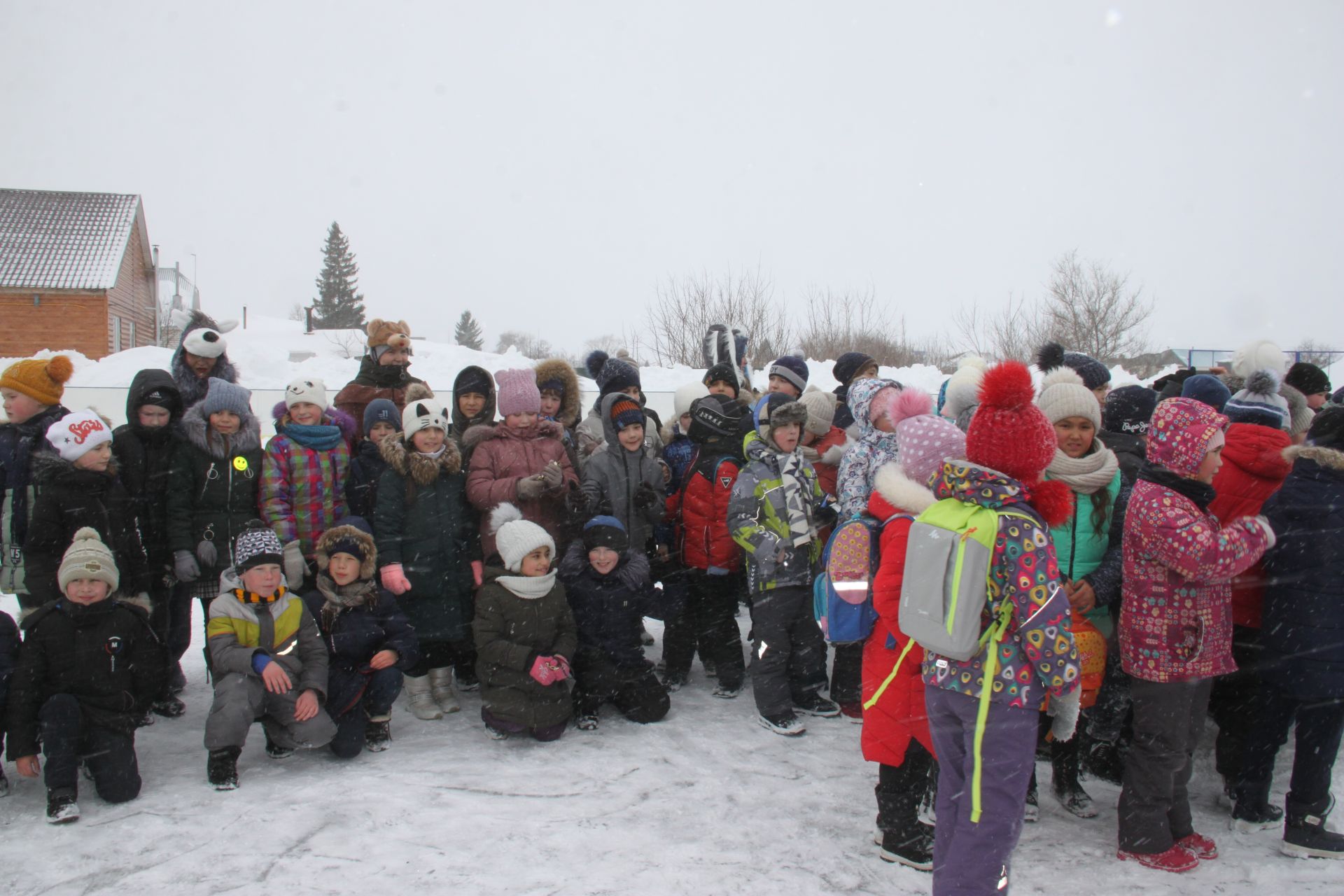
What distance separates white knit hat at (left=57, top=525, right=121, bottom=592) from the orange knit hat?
3.25 ft

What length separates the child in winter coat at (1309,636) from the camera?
11.6 feet

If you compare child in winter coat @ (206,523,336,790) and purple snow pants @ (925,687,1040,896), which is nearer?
purple snow pants @ (925,687,1040,896)

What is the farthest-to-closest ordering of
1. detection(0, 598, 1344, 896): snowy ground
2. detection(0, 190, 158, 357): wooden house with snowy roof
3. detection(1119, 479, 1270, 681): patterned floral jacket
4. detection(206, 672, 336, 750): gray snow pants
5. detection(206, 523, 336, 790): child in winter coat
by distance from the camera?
detection(0, 190, 158, 357): wooden house with snowy roof < detection(206, 523, 336, 790): child in winter coat < detection(206, 672, 336, 750): gray snow pants < detection(0, 598, 1344, 896): snowy ground < detection(1119, 479, 1270, 681): patterned floral jacket

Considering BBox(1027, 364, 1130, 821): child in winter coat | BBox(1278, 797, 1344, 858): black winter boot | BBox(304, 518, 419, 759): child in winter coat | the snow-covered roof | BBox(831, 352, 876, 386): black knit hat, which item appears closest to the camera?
BBox(1278, 797, 1344, 858): black winter boot

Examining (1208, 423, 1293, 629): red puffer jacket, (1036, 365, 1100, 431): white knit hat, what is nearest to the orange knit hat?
(1036, 365, 1100, 431): white knit hat

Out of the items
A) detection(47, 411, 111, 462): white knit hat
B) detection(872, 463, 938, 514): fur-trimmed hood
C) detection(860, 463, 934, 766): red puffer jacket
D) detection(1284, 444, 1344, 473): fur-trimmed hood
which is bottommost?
detection(860, 463, 934, 766): red puffer jacket

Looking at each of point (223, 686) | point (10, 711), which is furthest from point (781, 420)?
point (10, 711)

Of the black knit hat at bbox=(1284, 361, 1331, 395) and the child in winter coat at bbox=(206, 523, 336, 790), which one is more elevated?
the black knit hat at bbox=(1284, 361, 1331, 395)

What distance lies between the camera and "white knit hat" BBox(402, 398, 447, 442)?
5246 millimetres

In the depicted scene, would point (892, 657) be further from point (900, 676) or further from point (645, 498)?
point (645, 498)

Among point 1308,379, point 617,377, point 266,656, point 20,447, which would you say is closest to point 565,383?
point 617,377

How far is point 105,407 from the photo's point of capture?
1170 centimetres

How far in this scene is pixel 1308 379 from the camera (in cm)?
574

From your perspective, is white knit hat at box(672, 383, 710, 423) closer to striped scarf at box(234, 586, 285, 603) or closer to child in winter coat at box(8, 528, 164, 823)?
striped scarf at box(234, 586, 285, 603)
